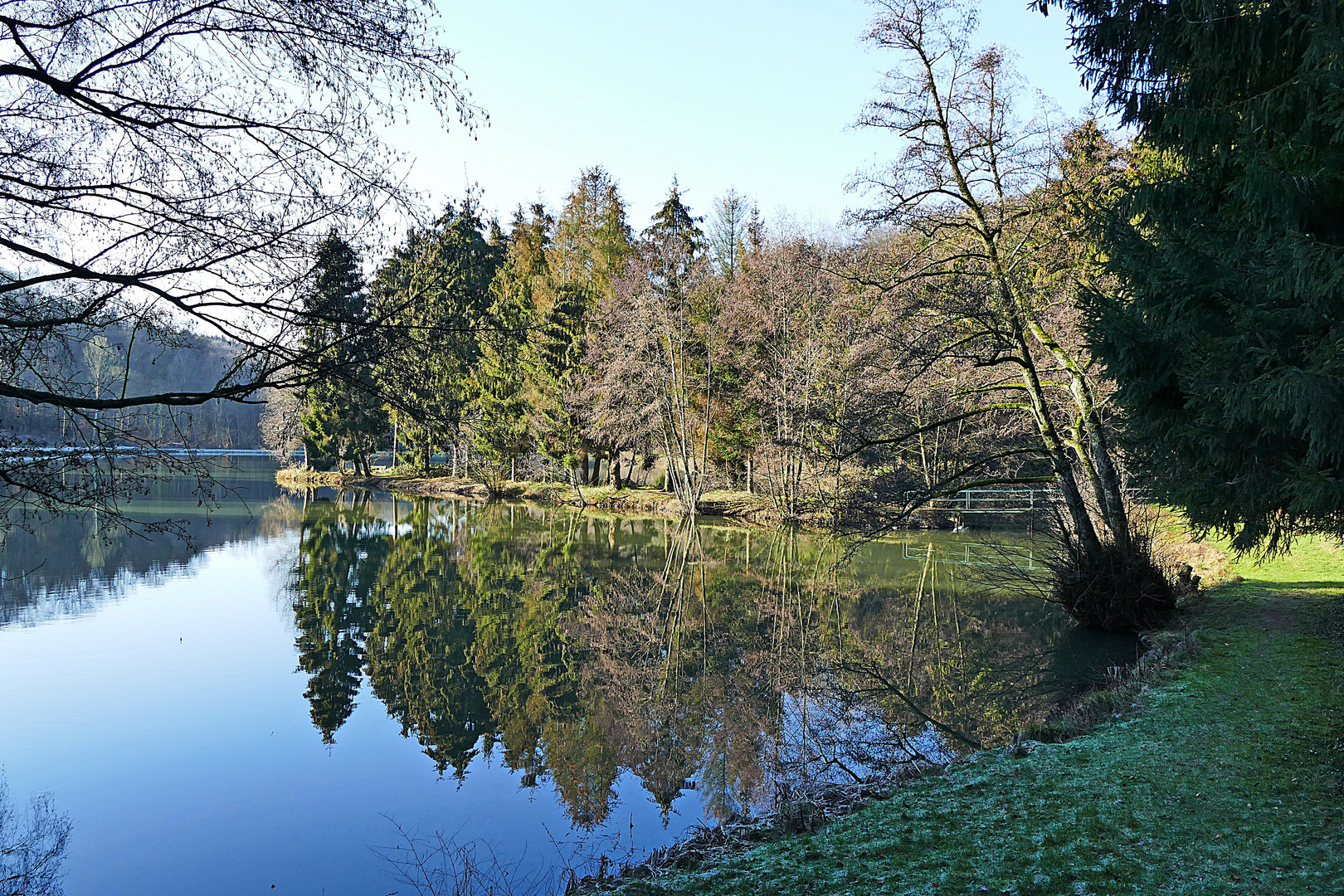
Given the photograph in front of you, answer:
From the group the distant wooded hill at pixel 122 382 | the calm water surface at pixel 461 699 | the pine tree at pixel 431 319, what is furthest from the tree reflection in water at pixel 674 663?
the distant wooded hill at pixel 122 382

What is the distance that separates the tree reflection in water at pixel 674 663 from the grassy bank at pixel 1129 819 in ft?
4.71

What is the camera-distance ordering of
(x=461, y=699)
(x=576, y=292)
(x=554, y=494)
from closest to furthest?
(x=461, y=699), (x=576, y=292), (x=554, y=494)

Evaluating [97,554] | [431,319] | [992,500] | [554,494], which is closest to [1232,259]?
[431,319]

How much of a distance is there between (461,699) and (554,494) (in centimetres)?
2660

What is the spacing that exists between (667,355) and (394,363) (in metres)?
22.4

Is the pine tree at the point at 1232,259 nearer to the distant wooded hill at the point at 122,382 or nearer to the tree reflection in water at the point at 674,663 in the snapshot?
the tree reflection in water at the point at 674,663

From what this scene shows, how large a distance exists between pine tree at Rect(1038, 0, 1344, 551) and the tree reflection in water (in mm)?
2934

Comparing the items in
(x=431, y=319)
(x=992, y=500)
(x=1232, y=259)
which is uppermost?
(x=1232, y=259)

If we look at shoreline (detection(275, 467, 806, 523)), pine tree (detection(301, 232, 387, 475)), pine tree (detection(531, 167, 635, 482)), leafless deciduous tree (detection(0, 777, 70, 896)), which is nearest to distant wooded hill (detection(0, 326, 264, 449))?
pine tree (detection(301, 232, 387, 475))

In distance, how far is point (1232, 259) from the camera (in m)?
4.86

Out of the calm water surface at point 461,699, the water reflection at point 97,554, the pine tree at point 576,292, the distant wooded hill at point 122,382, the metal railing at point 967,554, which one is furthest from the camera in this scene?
the pine tree at point 576,292

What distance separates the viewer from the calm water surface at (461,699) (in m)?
5.60

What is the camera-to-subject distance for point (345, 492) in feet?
133

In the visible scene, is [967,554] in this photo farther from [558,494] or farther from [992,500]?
[558,494]
